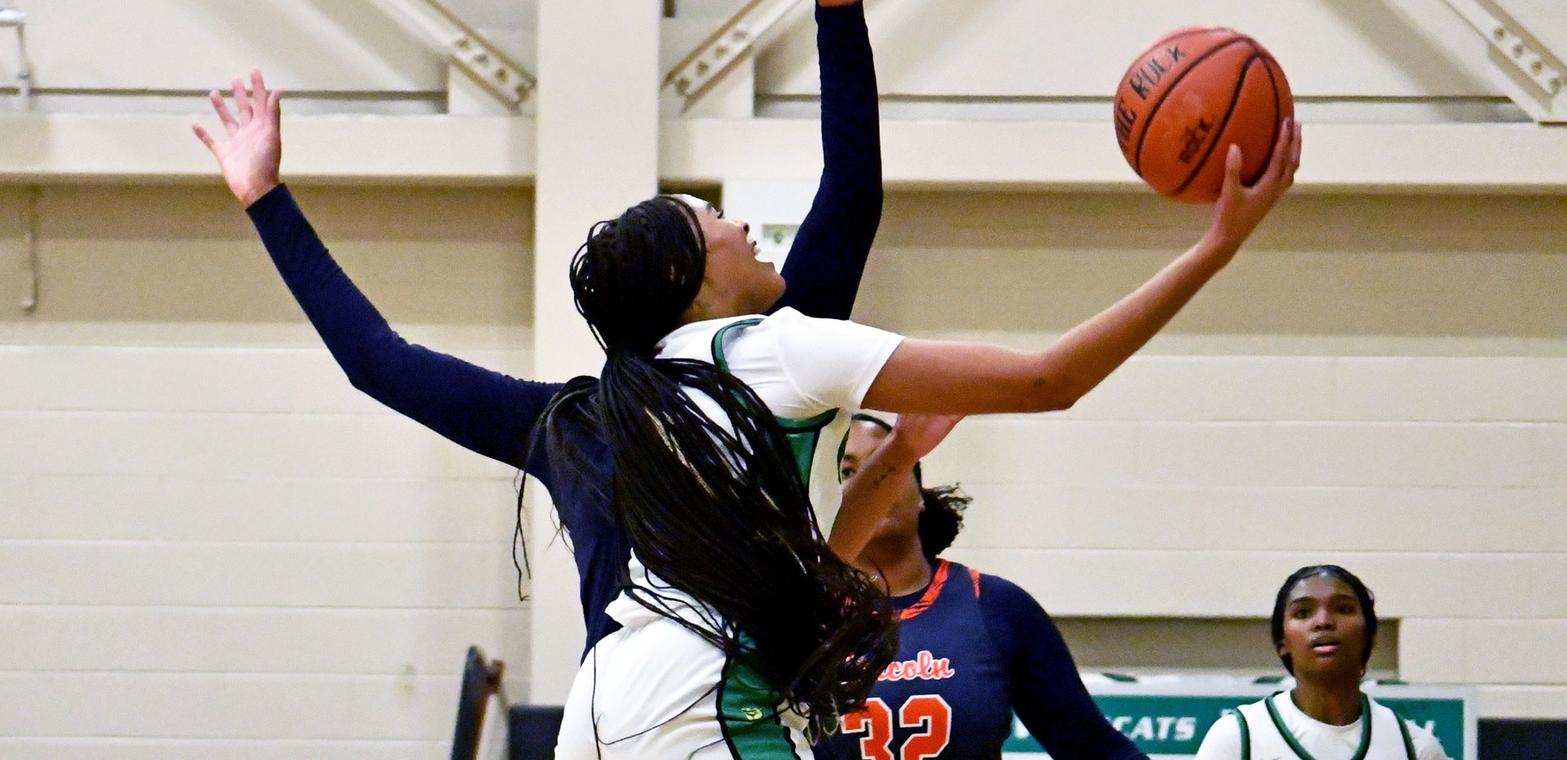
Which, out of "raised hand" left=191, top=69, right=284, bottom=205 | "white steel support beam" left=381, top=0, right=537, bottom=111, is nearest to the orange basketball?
"raised hand" left=191, top=69, right=284, bottom=205

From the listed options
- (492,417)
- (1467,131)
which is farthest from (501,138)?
(492,417)

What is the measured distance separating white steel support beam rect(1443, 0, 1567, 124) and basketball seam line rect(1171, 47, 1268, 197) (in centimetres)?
389

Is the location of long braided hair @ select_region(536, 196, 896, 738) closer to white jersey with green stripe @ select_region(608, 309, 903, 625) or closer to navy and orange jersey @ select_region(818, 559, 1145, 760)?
white jersey with green stripe @ select_region(608, 309, 903, 625)

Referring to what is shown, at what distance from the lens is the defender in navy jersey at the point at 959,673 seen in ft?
10.9

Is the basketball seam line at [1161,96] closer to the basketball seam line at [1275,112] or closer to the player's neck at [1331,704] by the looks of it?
the basketball seam line at [1275,112]

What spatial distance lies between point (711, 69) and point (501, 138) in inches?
29.2

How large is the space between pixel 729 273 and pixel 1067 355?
17.3 inches

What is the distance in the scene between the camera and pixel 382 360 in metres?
2.11

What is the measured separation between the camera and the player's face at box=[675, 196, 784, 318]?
6.75ft

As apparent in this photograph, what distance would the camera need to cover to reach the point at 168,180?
5.93m

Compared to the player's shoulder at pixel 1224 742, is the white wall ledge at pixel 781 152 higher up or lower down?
higher up

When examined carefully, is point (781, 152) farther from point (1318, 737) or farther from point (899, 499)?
point (1318, 737)

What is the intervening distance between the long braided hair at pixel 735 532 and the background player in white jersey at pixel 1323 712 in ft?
7.90

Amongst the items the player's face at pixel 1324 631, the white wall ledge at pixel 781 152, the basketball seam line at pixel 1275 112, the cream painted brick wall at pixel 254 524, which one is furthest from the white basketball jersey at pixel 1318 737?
the cream painted brick wall at pixel 254 524
